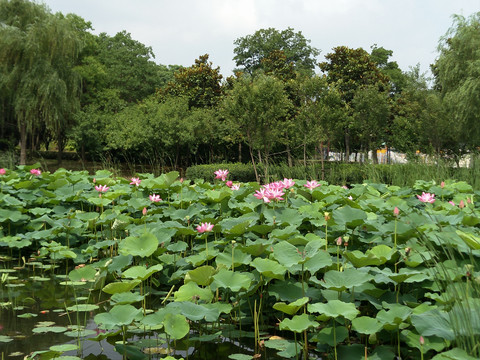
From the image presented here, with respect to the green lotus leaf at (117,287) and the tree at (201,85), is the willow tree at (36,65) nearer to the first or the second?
the tree at (201,85)

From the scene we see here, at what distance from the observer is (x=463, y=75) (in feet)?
55.2

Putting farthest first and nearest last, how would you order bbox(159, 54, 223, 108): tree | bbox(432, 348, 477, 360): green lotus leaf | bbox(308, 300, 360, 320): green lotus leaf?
bbox(159, 54, 223, 108): tree, bbox(308, 300, 360, 320): green lotus leaf, bbox(432, 348, 477, 360): green lotus leaf

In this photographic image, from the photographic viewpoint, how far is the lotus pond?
1.85 m

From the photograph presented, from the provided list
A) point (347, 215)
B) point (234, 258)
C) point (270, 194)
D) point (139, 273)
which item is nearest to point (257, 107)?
point (270, 194)

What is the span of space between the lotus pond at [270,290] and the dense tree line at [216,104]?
10.6m

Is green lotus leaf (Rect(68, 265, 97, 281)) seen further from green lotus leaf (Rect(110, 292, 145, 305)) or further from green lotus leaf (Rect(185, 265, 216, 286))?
green lotus leaf (Rect(185, 265, 216, 286))

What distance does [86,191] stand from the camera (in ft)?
16.3

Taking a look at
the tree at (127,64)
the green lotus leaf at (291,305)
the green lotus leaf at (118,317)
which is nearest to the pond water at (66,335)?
the green lotus leaf at (118,317)

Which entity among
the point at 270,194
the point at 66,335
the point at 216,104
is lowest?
the point at 66,335

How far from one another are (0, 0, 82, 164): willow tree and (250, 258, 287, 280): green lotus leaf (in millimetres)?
18678

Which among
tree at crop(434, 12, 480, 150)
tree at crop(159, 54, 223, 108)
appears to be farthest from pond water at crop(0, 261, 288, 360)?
tree at crop(159, 54, 223, 108)

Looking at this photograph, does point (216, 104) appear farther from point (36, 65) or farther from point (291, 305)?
point (291, 305)

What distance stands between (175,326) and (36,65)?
780 inches

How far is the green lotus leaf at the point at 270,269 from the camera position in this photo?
2115mm
